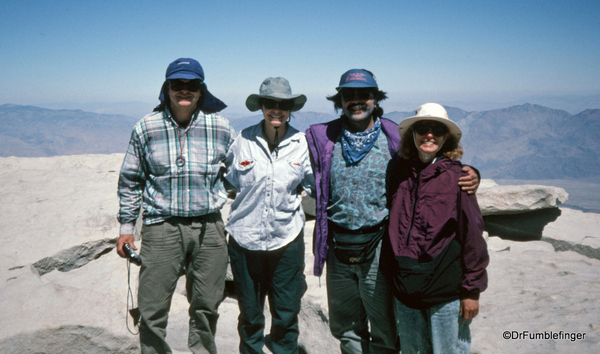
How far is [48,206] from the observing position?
5.98 metres

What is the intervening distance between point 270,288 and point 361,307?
0.76 m

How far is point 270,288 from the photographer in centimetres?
298

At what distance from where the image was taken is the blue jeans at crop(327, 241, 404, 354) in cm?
269

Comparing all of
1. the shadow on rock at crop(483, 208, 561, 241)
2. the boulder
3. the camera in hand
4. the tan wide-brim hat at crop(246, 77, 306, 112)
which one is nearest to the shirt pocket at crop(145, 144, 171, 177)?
the camera in hand

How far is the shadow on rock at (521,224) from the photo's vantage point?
7035 millimetres

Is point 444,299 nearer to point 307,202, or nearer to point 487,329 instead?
point 487,329

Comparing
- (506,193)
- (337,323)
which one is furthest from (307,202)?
(337,323)

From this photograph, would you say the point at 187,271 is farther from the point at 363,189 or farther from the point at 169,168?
the point at 363,189

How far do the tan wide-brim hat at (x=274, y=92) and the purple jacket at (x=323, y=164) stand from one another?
0.37 metres

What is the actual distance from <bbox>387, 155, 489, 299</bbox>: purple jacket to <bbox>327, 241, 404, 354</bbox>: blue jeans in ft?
1.38

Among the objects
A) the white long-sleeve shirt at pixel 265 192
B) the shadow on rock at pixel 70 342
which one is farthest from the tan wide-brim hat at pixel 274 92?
the shadow on rock at pixel 70 342

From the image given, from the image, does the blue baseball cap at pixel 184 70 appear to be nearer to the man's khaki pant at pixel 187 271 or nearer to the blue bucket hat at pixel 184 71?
the blue bucket hat at pixel 184 71

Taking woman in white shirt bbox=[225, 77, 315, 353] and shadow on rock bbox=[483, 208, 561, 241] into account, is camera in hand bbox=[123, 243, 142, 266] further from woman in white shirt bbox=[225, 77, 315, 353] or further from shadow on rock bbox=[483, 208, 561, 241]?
shadow on rock bbox=[483, 208, 561, 241]

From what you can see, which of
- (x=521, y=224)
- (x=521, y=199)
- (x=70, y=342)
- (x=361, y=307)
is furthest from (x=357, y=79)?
(x=521, y=224)
